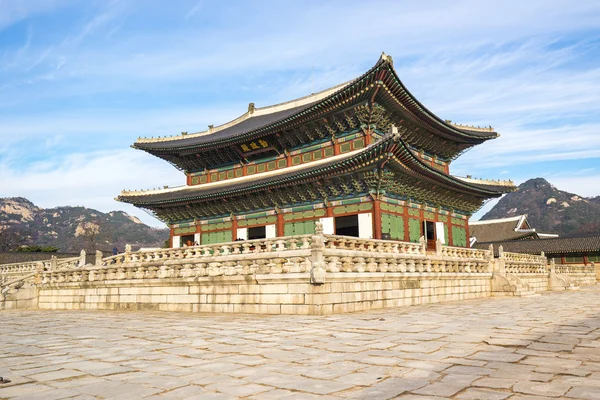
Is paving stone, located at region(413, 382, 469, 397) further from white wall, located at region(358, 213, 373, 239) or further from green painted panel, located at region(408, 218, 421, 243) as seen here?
green painted panel, located at region(408, 218, 421, 243)

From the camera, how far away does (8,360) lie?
6.23 metres

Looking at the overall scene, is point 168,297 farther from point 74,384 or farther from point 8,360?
point 74,384

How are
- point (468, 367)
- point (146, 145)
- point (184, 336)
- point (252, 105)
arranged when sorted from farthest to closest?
point (252, 105), point (146, 145), point (184, 336), point (468, 367)

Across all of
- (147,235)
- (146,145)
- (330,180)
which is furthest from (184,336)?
(147,235)

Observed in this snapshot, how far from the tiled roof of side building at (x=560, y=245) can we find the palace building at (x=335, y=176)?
42.9 ft

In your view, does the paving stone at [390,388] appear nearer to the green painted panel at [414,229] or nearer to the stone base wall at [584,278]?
the green painted panel at [414,229]

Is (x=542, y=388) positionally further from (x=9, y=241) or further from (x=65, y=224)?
(x=65, y=224)

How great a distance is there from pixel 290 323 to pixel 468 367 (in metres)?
5.16

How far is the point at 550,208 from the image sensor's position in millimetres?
138125

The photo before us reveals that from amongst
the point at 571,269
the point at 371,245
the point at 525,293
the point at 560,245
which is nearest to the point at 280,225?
the point at 371,245

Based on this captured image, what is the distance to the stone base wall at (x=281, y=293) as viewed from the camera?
1198 cm

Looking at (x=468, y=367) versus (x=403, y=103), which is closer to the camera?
(x=468, y=367)

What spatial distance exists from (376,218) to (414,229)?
399 cm

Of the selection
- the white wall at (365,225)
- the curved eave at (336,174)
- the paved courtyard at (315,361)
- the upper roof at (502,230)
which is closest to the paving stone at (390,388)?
the paved courtyard at (315,361)
